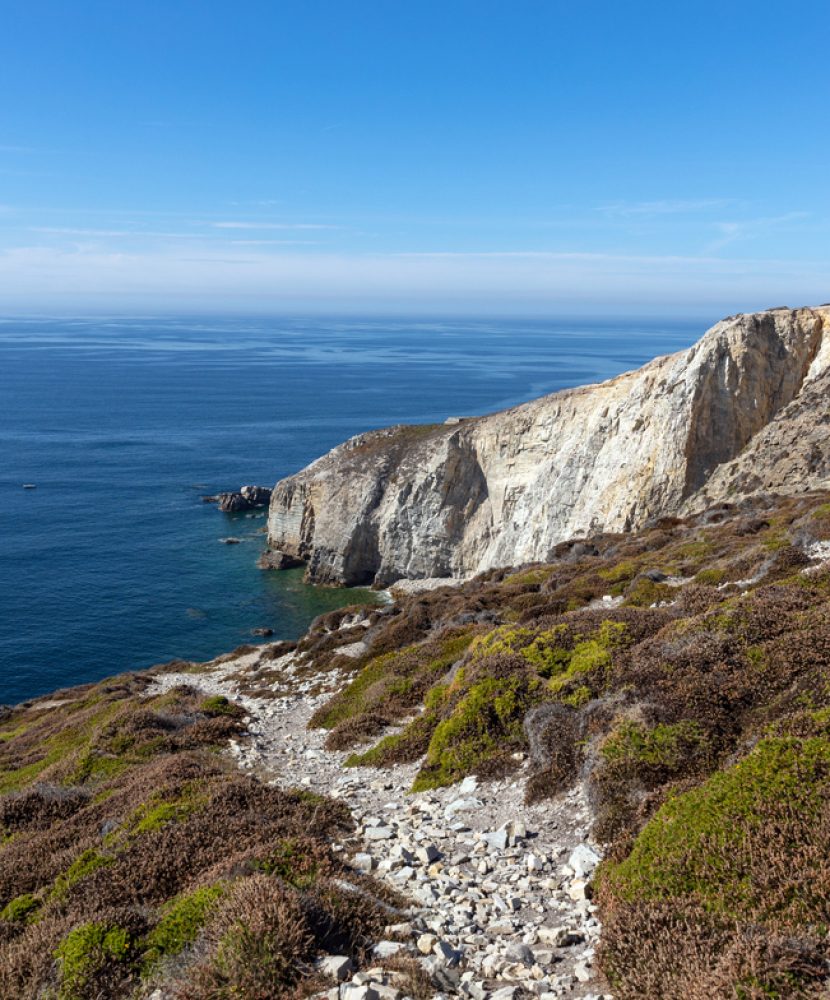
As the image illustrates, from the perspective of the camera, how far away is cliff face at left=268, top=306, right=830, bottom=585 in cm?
4462

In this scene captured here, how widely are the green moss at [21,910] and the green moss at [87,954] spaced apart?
1.87 metres

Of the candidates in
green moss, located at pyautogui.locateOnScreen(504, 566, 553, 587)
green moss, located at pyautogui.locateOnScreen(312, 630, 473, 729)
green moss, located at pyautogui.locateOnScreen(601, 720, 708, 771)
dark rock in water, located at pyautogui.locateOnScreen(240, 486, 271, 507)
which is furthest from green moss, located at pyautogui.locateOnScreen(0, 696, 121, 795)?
dark rock in water, located at pyautogui.locateOnScreen(240, 486, 271, 507)

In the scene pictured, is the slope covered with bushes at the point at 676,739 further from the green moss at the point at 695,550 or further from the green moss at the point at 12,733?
the green moss at the point at 12,733

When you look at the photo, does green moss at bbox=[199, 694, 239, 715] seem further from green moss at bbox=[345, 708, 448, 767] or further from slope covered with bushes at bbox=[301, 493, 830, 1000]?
green moss at bbox=[345, 708, 448, 767]

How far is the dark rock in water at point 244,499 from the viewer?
7856 centimetres

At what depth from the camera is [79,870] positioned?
30.1 ft

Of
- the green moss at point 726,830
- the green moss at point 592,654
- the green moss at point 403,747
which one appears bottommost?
the green moss at point 403,747

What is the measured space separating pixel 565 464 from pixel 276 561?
2797 centimetres

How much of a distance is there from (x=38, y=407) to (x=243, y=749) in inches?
5720

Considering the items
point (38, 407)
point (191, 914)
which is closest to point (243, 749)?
point (191, 914)

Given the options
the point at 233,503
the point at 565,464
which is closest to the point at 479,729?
the point at 565,464

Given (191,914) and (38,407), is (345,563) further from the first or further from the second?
(38,407)

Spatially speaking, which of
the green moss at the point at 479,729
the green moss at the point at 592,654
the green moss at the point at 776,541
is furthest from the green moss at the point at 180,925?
the green moss at the point at 776,541

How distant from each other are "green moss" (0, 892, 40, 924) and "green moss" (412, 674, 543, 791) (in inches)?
225
